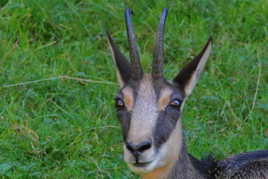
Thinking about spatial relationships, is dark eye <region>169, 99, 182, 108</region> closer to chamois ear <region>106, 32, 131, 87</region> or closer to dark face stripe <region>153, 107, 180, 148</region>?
dark face stripe <region>153, 107, 180, 148</region>

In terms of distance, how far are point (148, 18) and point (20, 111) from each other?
97.0 inches

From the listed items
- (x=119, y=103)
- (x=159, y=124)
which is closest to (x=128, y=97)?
(x=119, y=103)

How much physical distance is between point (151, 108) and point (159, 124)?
156mm

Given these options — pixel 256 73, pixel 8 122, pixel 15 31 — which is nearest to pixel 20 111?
pixel 8 122

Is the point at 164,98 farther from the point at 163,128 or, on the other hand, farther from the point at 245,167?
the point at 245,167

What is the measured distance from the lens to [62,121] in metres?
8.03

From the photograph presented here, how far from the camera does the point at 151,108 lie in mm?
5910

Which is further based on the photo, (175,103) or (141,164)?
(175,103)

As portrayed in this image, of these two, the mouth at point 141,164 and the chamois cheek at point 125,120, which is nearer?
the mouth at point 141,164

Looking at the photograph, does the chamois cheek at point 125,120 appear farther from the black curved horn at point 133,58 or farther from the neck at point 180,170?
the neck at point 180,170

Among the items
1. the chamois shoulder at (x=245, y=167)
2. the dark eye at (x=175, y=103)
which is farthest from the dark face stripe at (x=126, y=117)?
the chamois shoulder at (x=245, y=167)

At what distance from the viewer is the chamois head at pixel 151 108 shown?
18.5ft

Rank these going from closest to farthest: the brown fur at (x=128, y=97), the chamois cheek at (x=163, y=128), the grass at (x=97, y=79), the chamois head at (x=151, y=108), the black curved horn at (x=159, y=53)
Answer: the chamois head at (x=151, y=108)
the chamois cheek at (x=163, y=128)
the brown fur at (x=128, y=97)
the black curved horn at (x=159, y=53)
the grass at (x=97, y=79)

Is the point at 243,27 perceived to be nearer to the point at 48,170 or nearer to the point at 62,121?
the point at 62,121
